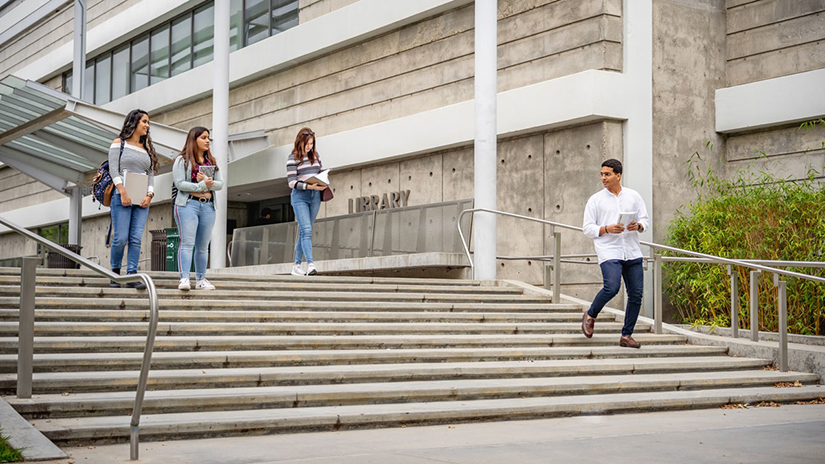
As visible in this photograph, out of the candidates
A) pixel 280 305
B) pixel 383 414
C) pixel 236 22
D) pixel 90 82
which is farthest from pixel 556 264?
pixel 90 82

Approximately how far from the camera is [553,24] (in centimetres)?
1609

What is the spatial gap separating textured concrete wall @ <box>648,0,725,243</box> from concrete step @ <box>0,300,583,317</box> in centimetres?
439

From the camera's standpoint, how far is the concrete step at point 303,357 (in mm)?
7410

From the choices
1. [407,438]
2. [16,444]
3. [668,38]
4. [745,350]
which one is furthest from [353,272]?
[16,444]

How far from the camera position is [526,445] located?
235 inches

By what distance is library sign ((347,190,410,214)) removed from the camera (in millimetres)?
19217

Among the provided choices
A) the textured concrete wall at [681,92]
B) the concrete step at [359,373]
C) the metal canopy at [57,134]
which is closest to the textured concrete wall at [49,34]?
the metal canopy at [57,134]

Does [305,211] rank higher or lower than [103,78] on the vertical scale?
lower

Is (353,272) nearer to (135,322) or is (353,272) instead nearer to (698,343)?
(698,343)

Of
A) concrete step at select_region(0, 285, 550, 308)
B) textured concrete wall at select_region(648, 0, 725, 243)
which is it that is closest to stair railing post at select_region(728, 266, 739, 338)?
concrete step at select_region(0, 285, 550, 308)

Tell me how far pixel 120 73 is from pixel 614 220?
2385 cm

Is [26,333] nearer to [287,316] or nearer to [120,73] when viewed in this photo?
[287,316]

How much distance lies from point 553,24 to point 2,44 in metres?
28.8

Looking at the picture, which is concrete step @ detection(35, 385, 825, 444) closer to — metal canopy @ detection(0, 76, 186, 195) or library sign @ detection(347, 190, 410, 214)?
library sign @ detection(347, 190, 410, 214)
